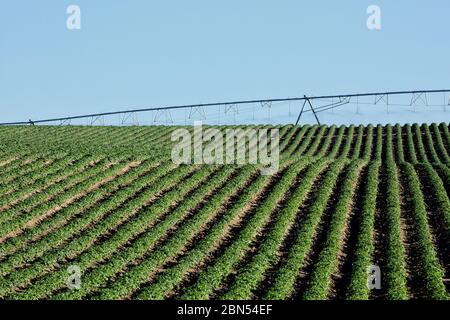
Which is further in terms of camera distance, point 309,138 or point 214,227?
point 309,138

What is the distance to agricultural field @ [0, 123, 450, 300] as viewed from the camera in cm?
1845

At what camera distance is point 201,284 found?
718 inches

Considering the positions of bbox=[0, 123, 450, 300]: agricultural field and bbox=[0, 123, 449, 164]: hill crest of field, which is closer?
bbox=[0, 123, 450, 300]: agricultural field

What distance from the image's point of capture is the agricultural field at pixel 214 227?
1845 centimetres

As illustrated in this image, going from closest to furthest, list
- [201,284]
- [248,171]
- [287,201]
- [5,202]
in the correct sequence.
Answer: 1. [201,284]
2. [5,202]
3. [287,201]
4. [248,171]

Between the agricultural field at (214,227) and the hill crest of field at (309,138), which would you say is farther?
the hill crest of field at (309,138)

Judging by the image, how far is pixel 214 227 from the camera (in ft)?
77.6

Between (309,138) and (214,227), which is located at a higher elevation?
(214,227)
